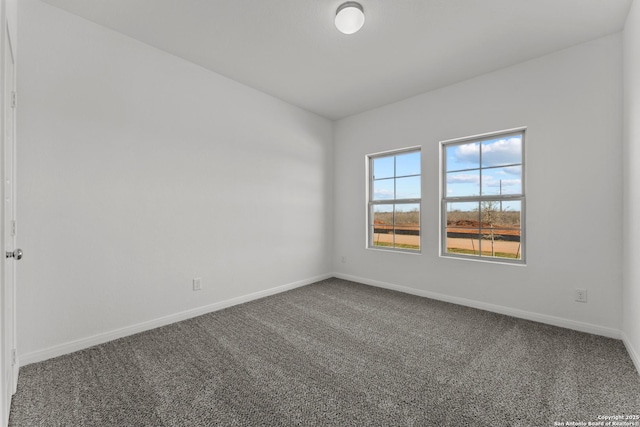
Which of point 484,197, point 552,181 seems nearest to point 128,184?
point 484,197

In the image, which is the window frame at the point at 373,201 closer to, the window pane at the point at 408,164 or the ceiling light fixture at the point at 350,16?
the window pane at the point at 408,164

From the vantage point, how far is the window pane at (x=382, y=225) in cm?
416

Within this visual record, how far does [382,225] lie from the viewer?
4.26 metres

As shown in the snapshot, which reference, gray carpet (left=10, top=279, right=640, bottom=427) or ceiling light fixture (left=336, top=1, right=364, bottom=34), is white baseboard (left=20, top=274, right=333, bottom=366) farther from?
ceiling light fixture (left=336, top=1, right=364, bottom=34)

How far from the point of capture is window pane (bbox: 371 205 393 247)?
13.6 ft

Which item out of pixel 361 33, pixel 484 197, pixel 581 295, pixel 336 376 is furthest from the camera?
pixel 484 197

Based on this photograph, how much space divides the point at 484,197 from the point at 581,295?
1270mm

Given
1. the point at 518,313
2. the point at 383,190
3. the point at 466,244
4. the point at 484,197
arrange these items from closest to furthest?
the point at 518,313 → the point at 484,197 → the point at 466,244 → the point at 383,190

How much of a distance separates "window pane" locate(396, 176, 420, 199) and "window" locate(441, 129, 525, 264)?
0.38 m

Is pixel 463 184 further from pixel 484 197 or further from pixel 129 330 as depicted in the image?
pixel 129 330

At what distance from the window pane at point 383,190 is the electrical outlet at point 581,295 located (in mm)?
2256

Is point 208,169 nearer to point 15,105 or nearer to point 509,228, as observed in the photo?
point 15,105

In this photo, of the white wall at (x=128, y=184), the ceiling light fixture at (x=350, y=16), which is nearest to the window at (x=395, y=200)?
the white wall at (x=128, y=184)

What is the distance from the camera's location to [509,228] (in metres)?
3.10
